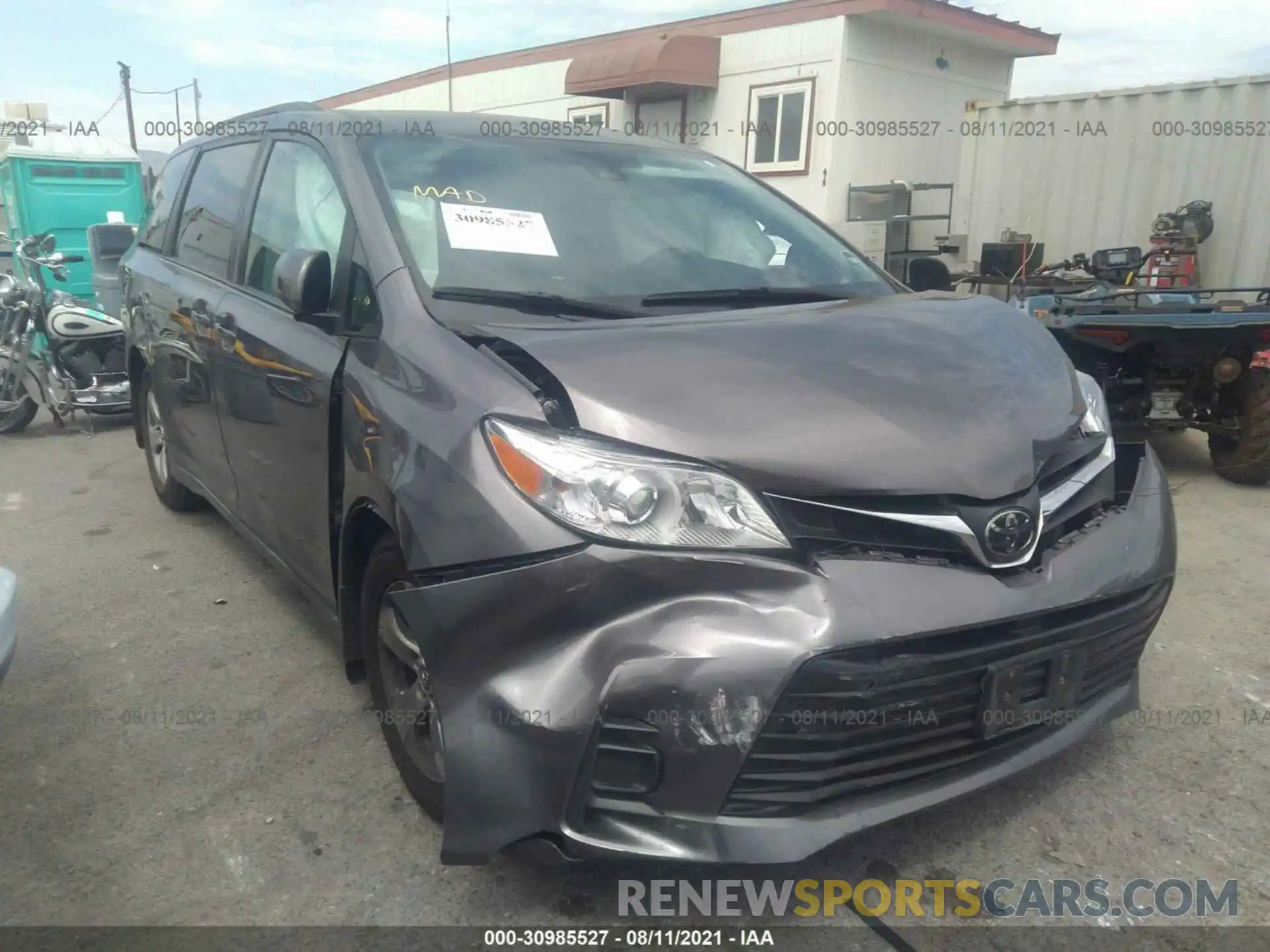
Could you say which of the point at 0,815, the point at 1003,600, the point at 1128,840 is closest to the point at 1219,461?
the point at 1128,840

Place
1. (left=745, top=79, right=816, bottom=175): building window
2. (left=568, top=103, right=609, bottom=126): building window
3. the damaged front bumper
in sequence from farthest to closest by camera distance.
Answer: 1. (left=568, top=103, right=609, bottom=126): building window
2. (left=745, top=79, right=816, bottom=175): building window
3. the damaged front bumper

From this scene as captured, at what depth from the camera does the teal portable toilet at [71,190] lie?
33.9ft

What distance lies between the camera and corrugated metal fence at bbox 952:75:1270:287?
8781 mm

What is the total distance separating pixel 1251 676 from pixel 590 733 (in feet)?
8.34

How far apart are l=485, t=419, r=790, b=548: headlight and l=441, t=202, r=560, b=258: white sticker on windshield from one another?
0.92 m

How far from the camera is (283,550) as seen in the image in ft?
10.5

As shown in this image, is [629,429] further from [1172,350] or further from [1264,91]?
[1264,91]

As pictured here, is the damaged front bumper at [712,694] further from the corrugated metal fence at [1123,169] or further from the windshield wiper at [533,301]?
the corrugated metal fence at [1123,169]

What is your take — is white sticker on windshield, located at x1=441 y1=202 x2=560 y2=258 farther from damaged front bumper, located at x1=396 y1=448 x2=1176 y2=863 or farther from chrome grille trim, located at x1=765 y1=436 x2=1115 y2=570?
chrome grille trim, located at x1=765 y1=436 x2=1115 y2=570

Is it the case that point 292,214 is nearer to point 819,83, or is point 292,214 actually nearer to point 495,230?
point 495,230

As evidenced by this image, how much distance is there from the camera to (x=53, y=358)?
23.0 feet

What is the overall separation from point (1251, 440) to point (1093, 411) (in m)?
3.56

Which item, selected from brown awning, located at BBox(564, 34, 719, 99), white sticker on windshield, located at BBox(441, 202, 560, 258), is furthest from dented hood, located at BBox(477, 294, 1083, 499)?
brown awning, located at BBox(564, 34, 719, 99)

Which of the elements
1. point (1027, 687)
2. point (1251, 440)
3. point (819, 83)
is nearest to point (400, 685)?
point (1027, 687)
